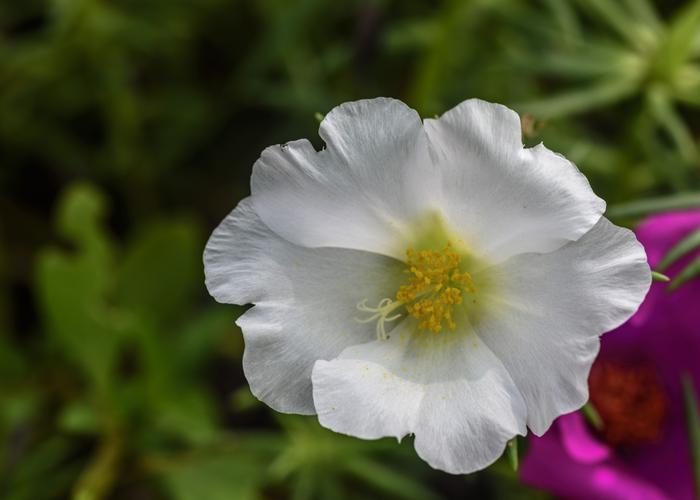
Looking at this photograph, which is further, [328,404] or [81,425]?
[81,425]

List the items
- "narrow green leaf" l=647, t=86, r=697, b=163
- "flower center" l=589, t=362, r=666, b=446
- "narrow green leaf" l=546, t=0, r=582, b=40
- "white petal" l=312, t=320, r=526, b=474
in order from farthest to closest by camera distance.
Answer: "narrow green leaf" l=546, t=0, r=582, b=40, "narrow green leaf" l=647, t=86, r=697, b=163, "flower center" l=589, t=362, r=666, b=446, "white petal" l=312, t=320, r=526, b=474

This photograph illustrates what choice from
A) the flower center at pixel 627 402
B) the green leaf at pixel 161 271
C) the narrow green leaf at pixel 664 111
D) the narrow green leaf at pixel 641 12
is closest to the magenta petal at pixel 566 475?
the flower center at pixel 627 402

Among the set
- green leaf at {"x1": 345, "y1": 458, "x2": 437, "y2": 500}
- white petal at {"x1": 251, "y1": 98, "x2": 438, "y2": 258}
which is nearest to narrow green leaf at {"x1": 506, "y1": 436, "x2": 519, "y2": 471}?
white petal at {"x1": 251, "y1": 98, "x2": 438, "y2": 258}

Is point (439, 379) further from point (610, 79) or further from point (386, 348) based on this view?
point (610, 79)

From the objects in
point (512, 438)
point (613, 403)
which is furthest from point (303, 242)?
point (613, 403)

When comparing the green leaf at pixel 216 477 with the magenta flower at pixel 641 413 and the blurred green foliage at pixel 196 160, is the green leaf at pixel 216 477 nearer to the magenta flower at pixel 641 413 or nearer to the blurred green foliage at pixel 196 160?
the blurred green foliage at pixel 196 160

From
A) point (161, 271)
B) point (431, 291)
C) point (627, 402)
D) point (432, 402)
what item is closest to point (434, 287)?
point (431, 291)

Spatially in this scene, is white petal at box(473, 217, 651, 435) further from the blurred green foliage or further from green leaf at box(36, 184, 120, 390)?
green leaf at box(36, 184, 120, 390)
